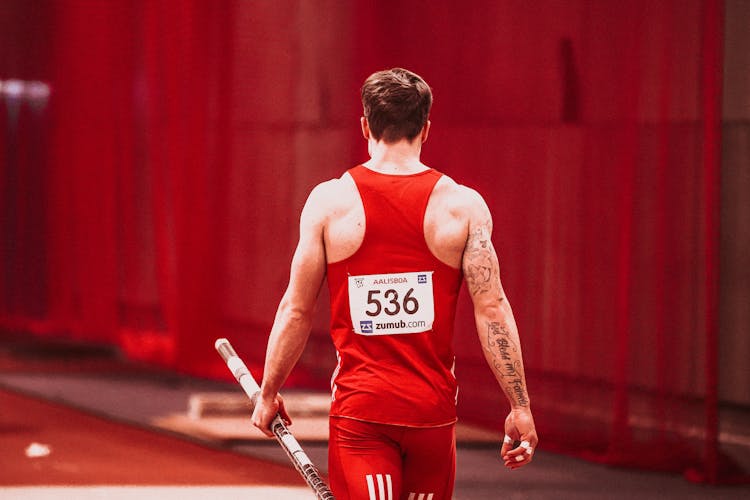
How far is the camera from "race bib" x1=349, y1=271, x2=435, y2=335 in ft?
7.62

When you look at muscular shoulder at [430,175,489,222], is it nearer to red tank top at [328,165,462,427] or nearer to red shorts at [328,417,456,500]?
red tank top at [328,165,462,427]

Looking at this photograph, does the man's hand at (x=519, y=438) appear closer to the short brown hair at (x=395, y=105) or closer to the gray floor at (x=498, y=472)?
the short brown hair at (x=395, y=105)

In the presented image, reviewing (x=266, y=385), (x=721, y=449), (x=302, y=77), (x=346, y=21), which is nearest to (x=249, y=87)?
(x=302, y=77)

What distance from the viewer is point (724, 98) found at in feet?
16.2

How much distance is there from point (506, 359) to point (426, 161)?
343 centimetres

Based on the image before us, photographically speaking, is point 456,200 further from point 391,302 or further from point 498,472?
point 498,472

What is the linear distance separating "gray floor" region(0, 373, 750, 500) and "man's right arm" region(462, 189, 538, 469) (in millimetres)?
1982

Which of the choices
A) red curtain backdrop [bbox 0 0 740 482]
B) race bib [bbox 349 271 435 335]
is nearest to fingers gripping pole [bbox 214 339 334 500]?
race bib [bbox 349 271 435 335]

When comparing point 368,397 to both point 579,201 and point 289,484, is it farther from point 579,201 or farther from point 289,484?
point 579,201

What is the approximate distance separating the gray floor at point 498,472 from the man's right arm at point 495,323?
1.98 metres

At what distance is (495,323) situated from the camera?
2.48 meters

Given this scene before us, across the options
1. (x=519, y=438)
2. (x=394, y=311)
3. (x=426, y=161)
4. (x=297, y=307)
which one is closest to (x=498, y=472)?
(x=426, y=161)

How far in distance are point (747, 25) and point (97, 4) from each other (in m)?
4.55

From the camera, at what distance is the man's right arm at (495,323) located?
2.41 meters
